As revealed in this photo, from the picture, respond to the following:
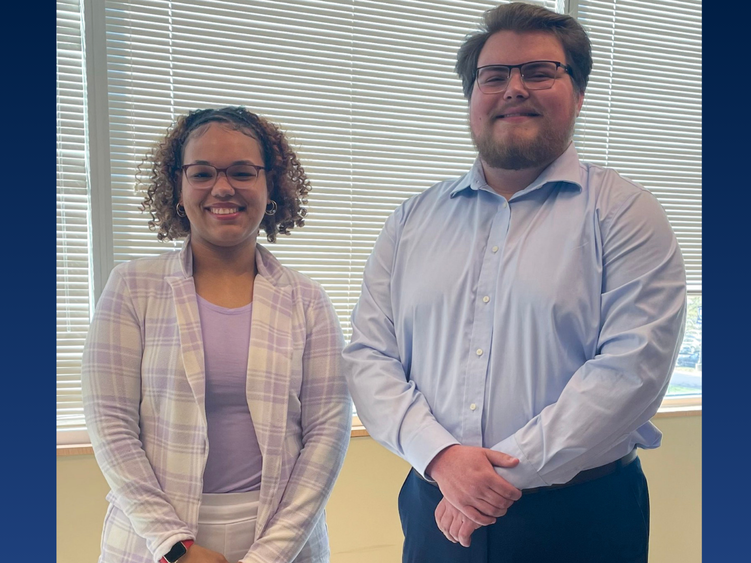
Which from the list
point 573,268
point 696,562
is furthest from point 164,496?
point 696,562

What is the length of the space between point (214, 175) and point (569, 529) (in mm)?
1171

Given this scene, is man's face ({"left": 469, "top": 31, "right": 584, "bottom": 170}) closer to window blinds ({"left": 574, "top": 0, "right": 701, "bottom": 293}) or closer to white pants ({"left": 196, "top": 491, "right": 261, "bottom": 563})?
white pants ({"left": 196, "top": 491, "right": 261, "bottom": 563})

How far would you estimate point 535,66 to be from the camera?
1.51 m

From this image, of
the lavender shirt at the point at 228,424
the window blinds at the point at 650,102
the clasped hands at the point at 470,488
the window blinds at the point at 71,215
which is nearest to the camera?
the clasped hands at the point at 470,488

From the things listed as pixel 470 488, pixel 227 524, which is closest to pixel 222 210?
pixel 227 524

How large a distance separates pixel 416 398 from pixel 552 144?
27.6 inches

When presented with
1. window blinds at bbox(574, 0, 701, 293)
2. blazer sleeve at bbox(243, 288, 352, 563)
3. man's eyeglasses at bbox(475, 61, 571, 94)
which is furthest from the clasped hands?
window blinds at bbox(574, 0, 701, 293)

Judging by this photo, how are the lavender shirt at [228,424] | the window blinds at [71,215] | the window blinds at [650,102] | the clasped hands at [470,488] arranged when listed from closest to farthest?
the clasped hands at [470,488], the lavender shirt at [228,424], the window blinds at [71,215], the window blinds at [650,102]

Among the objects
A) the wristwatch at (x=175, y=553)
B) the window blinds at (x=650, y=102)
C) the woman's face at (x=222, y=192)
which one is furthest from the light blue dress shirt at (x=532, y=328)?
the window blinds at (x=650, y=102)

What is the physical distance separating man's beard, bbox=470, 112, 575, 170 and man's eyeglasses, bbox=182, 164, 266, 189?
584mm

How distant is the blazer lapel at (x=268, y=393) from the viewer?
1.45m

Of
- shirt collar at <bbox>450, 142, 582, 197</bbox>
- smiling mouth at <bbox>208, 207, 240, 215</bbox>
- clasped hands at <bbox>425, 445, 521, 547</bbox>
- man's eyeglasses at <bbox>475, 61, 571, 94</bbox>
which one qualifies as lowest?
clasped hands at <bbox>425, 445, 521, 547</bbox>

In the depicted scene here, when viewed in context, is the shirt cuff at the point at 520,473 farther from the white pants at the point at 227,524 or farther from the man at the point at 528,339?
the white pants at the point at 227,524

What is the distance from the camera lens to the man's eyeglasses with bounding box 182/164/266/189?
1.51 m
